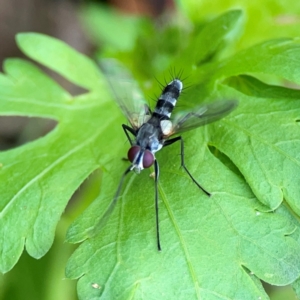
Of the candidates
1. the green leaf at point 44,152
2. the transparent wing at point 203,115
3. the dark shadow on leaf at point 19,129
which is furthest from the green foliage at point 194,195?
the dark shadow on leaf at point 19,129

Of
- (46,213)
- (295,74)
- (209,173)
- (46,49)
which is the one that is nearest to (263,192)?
(209,173)

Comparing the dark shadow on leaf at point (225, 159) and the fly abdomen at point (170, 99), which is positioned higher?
the fly abdomen at point (170, 99)

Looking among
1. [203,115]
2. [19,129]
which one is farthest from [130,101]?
[19,129]

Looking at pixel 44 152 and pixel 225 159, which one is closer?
pixel 225 159

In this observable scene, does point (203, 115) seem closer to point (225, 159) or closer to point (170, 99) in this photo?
point (225, 159)

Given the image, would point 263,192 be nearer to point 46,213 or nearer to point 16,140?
point 46,213

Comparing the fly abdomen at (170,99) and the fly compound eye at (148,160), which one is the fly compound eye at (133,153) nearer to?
the fly compound eye at (148,160)
